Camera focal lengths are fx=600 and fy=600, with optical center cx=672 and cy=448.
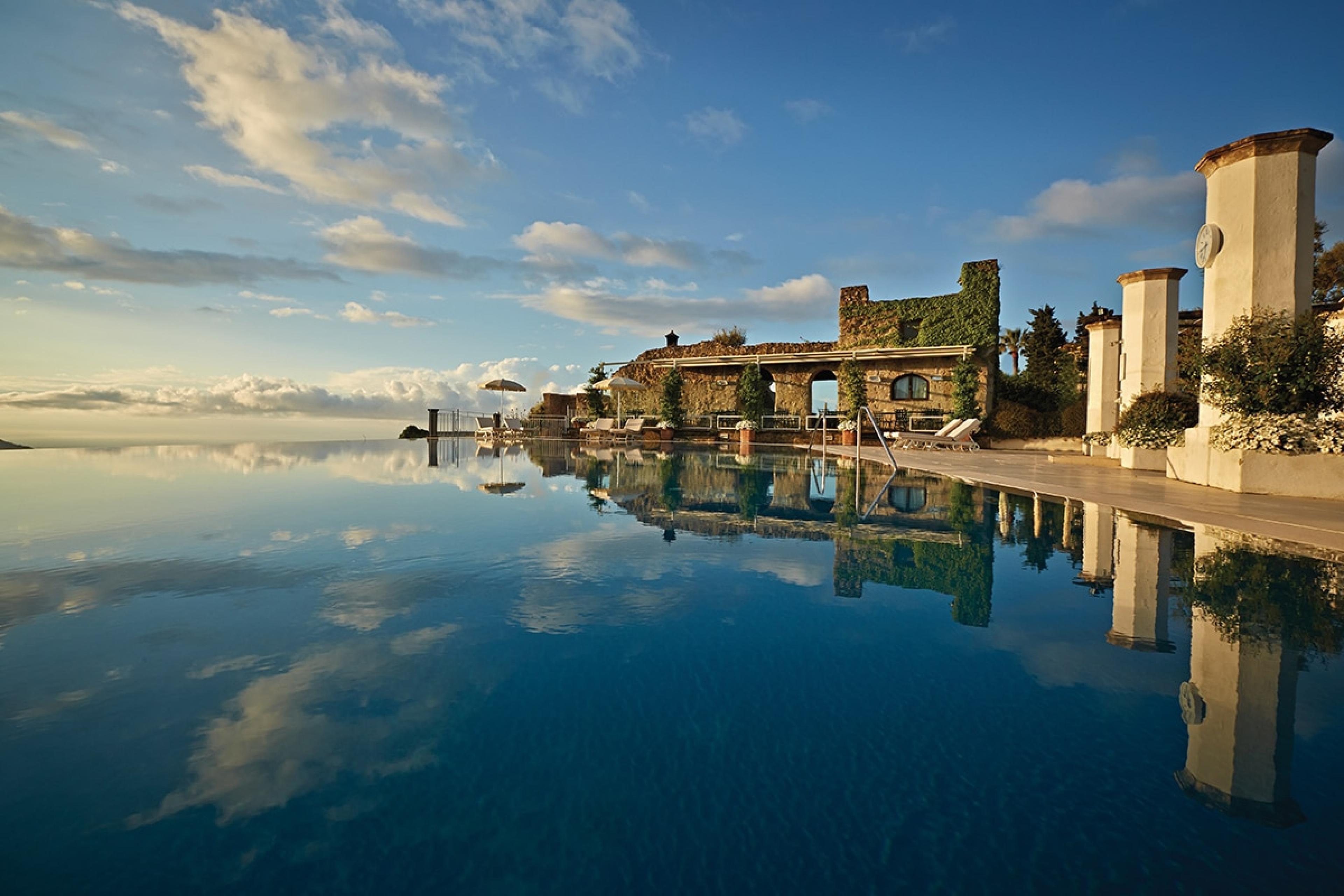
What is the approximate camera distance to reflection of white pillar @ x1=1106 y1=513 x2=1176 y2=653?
10.7ft

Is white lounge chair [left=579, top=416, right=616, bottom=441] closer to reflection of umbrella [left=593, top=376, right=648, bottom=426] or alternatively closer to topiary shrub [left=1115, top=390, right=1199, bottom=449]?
reflection of umbrella [left=593, top=376, right=648, bottom=426]

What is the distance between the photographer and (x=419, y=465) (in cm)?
1442

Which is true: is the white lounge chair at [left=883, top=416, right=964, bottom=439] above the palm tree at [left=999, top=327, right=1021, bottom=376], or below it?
below

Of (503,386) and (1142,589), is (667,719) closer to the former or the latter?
(1142,589)

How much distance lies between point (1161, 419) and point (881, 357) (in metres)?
12.4

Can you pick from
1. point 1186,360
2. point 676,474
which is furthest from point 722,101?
point 1186,360

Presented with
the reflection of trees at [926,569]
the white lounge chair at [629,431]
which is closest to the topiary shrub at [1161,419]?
the reflection of trees at [926,569]

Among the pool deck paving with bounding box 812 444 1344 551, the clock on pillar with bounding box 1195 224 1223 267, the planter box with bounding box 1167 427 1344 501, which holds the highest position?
the clock on pillar with bounding box 1195 224 1223 267

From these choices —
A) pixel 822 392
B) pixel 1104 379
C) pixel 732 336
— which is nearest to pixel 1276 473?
pixel 1104 379

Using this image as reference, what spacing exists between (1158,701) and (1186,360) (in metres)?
10.3

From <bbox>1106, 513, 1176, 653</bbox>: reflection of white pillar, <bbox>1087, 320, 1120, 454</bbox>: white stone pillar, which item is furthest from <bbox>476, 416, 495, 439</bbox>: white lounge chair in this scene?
<bbox>1106, 513, 1176, 653</bbox>: reflection of white pillar

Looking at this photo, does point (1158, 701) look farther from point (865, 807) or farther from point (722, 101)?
point (722, 101)

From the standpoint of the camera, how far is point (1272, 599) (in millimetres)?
3830

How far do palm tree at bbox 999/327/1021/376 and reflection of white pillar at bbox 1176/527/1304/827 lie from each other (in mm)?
33422
